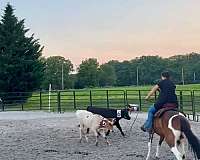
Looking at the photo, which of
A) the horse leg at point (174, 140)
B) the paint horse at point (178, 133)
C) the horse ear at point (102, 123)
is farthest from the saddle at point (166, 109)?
the horse ear at point (102, 123)

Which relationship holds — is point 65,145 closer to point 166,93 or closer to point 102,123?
point 102,123

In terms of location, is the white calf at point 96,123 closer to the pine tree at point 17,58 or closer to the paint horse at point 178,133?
the paint horse at point 178,133

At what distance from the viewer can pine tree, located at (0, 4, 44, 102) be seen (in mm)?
35188

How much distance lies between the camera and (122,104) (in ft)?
99.0

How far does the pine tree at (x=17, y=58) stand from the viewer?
115ft

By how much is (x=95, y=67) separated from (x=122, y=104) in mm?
92140

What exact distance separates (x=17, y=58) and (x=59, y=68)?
91.3 m

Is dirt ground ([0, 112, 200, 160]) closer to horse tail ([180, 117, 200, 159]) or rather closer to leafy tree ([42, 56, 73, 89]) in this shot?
horse tail ([180, 117, 200, 159])

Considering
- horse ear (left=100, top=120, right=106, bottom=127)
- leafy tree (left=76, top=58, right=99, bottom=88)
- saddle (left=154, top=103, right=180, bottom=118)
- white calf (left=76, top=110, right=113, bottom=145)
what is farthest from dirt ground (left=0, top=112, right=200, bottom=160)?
leafy tree (left=76, top=58, right=99, bottom=88)

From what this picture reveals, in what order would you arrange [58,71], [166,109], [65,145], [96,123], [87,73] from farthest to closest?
[58,71]
[87,73]
[96,123]
[65,145]
[166,109]

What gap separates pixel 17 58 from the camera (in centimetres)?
3553

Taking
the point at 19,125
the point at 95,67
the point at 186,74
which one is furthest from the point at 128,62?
the point at 19,125

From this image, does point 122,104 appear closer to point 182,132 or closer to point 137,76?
point 182,132

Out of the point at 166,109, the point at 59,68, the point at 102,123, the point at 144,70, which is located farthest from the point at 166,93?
the point at 144,70
